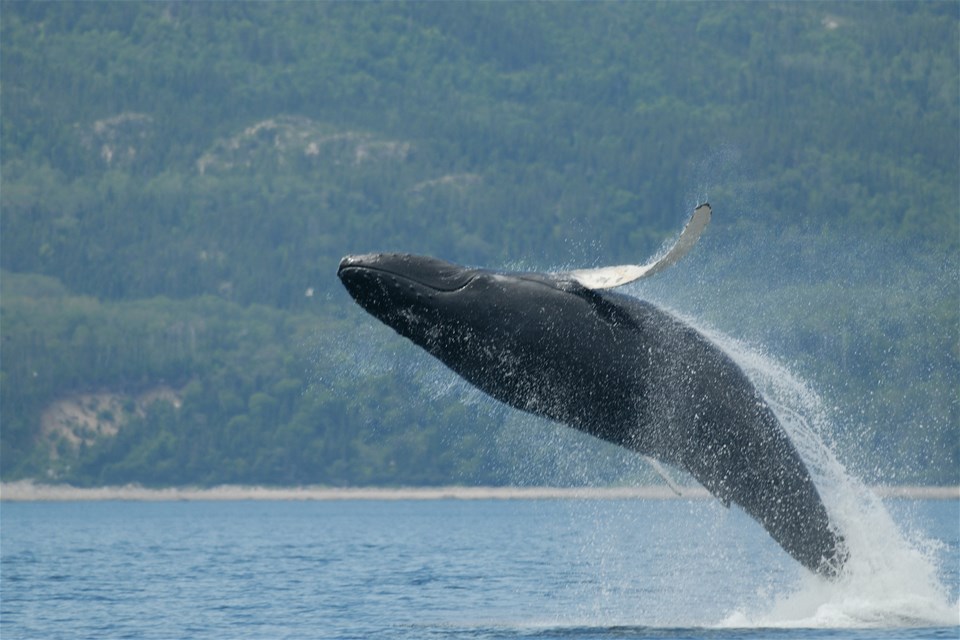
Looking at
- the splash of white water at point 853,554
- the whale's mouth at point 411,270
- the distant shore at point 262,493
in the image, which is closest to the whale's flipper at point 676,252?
the whale's mouth at point 411,270

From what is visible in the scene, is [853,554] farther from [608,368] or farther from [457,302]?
[457,302]

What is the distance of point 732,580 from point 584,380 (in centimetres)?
1462

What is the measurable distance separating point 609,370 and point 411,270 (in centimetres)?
261

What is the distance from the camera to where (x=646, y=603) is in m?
28.3

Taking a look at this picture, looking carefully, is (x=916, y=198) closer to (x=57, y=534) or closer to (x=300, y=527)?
(x=300, y=527)

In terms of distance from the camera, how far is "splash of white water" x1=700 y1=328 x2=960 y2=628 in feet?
70.8

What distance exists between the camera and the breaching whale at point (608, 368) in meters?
19.6

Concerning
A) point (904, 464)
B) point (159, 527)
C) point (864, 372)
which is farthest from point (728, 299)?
point (159, 527)

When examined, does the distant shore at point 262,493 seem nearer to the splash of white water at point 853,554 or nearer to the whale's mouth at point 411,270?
the splash of white water at point 853,554

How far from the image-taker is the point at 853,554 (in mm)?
21609

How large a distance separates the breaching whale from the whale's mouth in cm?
2

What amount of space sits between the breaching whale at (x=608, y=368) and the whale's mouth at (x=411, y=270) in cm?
2

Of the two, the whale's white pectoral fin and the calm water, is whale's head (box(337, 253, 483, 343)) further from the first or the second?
the calm water

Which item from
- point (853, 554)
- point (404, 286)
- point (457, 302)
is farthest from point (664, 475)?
point (404, 286)
